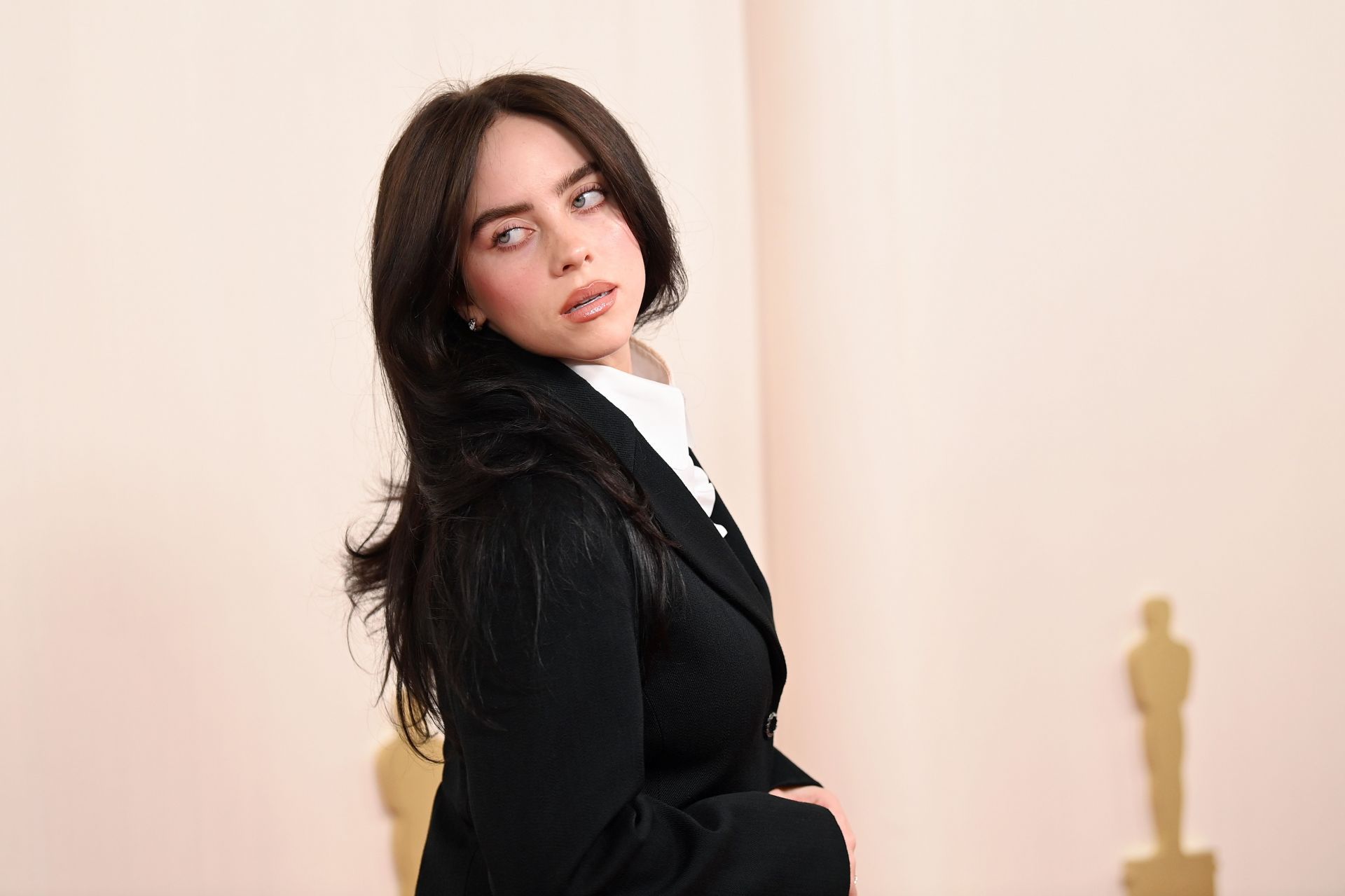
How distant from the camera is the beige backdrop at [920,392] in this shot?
238 centimetres

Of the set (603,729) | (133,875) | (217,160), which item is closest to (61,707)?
(133,875)

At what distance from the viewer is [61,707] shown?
2.17m

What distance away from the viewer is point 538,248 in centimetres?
142

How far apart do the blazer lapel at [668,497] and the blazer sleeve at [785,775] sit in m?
0.27

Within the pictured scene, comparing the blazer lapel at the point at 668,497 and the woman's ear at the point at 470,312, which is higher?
the woman's ear at the point at 470,312

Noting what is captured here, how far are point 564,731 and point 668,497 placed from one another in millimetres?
347

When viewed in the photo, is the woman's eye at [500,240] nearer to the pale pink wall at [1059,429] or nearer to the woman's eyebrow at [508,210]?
the woman's eyebrow at [508,210]

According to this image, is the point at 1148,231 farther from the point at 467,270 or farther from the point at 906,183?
the point at 467,270

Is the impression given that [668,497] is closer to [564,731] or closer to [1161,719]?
[564,731]

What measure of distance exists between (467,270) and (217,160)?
1.16m

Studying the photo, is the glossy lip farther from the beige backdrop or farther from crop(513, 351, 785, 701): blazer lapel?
the beige backdrop

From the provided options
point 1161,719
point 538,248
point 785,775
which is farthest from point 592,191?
point 1161,719

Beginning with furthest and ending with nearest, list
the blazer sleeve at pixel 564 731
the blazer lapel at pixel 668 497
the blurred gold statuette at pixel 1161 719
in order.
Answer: the blurred gold statuette at pixel 1161 719, the blazer lapel at pixel 668 497, the blazer sleeve at pixel 564 731

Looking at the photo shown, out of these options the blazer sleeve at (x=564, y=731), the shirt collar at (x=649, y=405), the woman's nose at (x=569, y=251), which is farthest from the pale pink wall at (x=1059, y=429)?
the blazer sleeve at (x=564, y=731)
